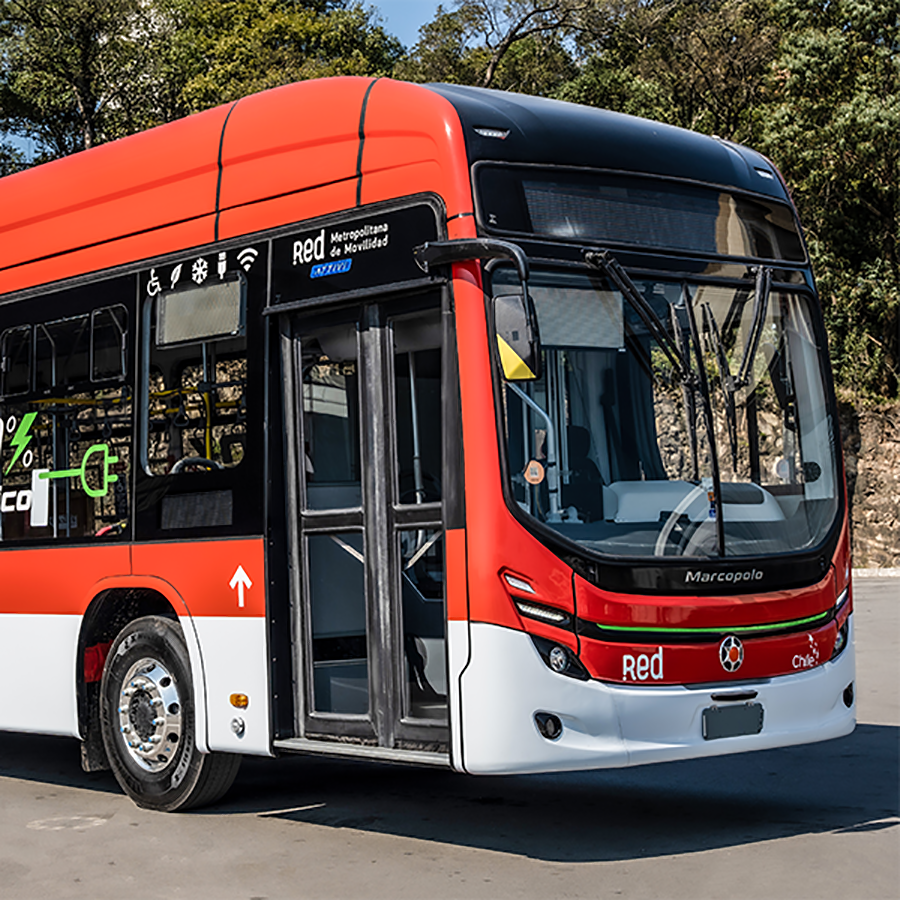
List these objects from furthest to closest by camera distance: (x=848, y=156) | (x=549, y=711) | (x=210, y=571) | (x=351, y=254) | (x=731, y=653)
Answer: (x=848, y=156), (x=210, y=571), (x=351, y=254), (x=731, y=653), (x=549, y=711)

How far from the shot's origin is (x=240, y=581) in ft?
24.3

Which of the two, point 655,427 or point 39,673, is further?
point 39,673

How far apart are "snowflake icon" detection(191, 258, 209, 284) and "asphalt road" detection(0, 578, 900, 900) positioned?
2971mm

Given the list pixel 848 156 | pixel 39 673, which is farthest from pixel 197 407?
pixel 848 156

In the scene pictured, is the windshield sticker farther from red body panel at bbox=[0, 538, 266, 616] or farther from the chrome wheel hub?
the chrome wheel hub

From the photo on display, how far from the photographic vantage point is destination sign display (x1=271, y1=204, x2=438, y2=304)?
6.80 m

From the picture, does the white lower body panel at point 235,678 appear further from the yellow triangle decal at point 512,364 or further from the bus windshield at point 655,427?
the yellow triangle decal at point 512,364

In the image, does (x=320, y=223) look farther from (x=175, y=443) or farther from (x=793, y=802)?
(x=793, y=802)

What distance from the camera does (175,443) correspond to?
7938mm

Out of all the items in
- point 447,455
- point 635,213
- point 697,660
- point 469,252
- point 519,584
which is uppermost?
point 635,213

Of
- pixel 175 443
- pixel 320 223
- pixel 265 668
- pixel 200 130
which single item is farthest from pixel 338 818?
pixel 200 130

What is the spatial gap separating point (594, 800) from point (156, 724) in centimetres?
249

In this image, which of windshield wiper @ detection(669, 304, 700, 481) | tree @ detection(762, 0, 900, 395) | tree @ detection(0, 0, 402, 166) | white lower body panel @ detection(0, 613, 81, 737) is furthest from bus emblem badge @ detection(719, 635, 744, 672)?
tree @ detection(0, 0, 402, 166)

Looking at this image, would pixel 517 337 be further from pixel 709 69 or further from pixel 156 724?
pixel 709 69
